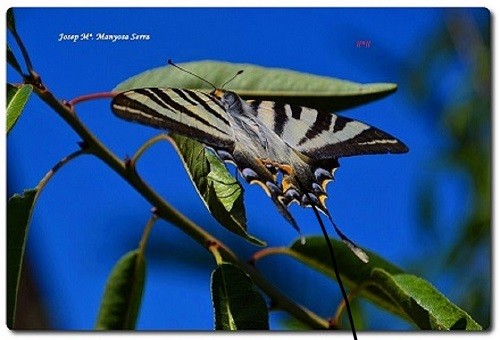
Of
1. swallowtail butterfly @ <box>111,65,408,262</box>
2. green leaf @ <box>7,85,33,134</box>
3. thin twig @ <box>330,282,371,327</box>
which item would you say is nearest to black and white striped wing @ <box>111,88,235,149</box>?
swallowtail butterfly @ <box>111,65,408,262</box>

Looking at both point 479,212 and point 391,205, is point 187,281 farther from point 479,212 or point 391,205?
point 479,212

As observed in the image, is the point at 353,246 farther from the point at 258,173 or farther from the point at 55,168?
the point at 55,168

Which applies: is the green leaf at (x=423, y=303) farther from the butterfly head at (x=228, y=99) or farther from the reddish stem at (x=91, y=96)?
the reddish stem at (x=91, y=96)

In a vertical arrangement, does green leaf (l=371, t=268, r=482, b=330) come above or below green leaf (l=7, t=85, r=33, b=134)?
below

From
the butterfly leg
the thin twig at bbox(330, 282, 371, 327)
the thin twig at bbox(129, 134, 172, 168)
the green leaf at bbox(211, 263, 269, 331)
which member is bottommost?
the thin twig at bbox(330, 282, 371, 327)

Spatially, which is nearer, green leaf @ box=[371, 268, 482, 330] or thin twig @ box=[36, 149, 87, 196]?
green leaf @ box=[371, 268, 482, 330]

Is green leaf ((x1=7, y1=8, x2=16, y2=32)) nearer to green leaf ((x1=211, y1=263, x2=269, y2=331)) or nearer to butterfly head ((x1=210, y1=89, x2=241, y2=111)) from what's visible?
butterfly head ((x1=210, y1=89, x2=241, y2=111))

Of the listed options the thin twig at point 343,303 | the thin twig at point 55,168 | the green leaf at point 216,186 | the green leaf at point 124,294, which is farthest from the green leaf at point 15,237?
the thin twig at point 343,303
